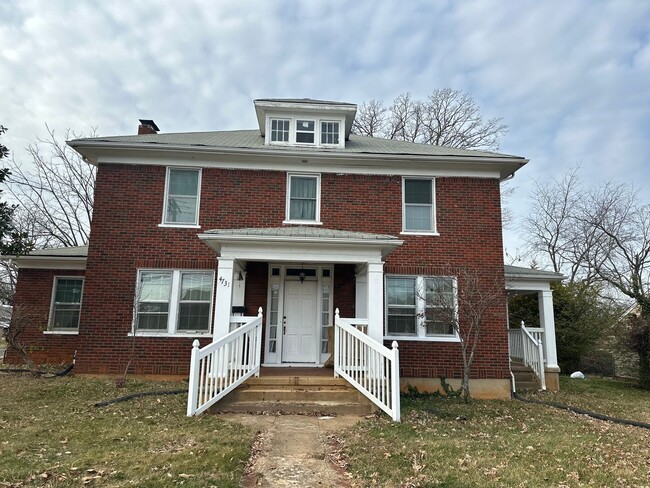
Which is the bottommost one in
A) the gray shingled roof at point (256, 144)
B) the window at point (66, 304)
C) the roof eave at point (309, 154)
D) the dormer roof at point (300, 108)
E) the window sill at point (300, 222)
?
the window at point (66, 304)

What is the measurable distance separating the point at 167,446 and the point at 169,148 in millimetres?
7396

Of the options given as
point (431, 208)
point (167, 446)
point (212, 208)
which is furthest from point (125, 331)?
point (431, 208)

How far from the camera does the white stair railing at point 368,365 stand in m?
7.15

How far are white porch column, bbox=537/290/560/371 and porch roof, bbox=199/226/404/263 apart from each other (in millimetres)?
6152

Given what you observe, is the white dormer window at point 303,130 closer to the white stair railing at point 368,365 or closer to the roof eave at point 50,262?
the white stair railing at point 368,365

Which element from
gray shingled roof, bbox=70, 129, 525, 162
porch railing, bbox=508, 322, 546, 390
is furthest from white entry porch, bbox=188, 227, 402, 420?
porch railing, bbox=508, 322, 546, 390

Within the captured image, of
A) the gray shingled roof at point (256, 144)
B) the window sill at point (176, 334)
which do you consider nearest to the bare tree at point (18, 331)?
the window sill at point (176, 334)

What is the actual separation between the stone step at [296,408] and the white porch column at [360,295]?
300 centimetres

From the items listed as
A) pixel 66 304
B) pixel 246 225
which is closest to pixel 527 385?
pixel 246 225

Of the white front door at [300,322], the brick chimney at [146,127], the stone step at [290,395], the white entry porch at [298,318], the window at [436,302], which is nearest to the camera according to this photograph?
the white entry porch at [298,318]

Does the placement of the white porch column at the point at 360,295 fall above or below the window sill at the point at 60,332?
above

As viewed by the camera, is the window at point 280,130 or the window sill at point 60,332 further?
the window sill at point 60,332

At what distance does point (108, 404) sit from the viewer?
24.9ft

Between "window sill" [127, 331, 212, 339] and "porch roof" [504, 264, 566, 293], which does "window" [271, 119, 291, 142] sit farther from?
"porch roof" [504, 264, 566, 293]
